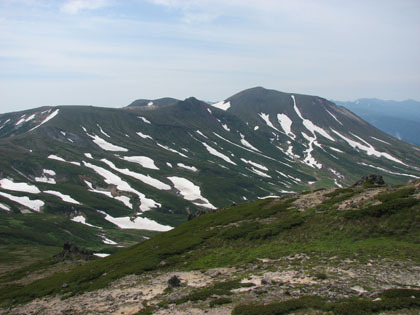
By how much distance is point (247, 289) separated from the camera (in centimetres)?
2172

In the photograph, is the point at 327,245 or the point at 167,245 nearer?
the point at 327,245

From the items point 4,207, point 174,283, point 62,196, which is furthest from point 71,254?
point 62,196

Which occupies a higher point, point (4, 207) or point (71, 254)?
point (4, 207)

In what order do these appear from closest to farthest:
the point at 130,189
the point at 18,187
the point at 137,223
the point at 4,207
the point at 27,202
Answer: the point at 4,207
the point at 27,202
the point at 137,223
the point at 18,187
the point at 130,189

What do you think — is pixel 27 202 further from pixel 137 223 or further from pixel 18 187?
pixel 137 223

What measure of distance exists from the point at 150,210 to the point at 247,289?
14828 centimetres

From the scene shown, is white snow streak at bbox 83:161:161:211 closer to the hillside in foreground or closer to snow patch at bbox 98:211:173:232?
snow patch at bbox 98:211:173:232

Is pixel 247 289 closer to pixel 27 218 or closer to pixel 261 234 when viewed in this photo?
pixel 261 234

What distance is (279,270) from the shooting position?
24.3 m

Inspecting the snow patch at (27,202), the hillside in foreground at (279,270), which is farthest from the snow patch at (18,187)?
the hillside in foreground at (279,270)

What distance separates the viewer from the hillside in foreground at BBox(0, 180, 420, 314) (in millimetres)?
18859

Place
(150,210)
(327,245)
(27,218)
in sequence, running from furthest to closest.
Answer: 1. (150,210)
2. (27,218)
3. (327,245)

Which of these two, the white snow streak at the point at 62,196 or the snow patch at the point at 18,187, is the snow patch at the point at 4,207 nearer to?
the white snow streak at the point at 62,196

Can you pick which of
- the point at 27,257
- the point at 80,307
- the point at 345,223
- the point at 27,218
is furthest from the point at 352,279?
the point at 27,218
